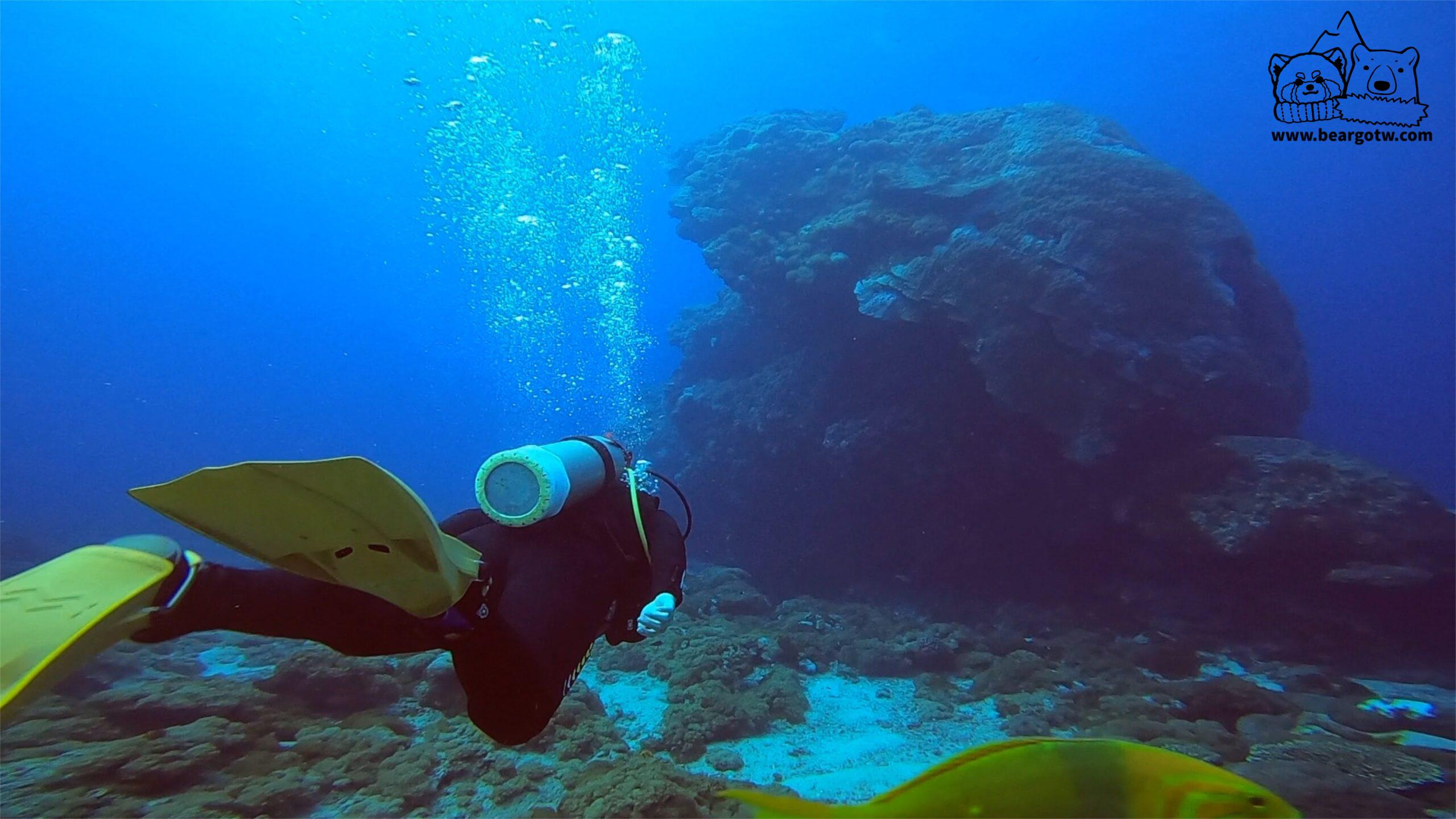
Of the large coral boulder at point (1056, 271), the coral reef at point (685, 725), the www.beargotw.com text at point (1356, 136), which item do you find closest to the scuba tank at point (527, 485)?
the coral reef at point (685, 725)

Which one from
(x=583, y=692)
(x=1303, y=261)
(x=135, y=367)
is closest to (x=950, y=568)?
(x=583, y=692)

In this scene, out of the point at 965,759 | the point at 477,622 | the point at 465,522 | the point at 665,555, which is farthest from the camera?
the point at 665,555

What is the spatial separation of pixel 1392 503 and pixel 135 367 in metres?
155

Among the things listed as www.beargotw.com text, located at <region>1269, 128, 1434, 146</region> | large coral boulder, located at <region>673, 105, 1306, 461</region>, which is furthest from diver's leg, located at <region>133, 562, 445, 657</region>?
www.beargotw.com text, located at <region>1269, 128, 1434, 146</region>

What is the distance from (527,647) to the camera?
93.1 inches

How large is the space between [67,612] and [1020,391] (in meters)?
12.3

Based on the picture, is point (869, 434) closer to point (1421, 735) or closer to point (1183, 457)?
point (1183, 457)

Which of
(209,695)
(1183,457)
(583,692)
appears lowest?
(583,692)

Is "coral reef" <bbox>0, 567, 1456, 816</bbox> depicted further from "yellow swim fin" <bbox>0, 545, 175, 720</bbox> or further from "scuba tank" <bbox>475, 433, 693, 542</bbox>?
"scuba tank" <bbox>475, 433, 693, 542</bbox>

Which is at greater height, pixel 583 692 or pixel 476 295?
pixel 476 295

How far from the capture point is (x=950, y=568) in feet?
42.3

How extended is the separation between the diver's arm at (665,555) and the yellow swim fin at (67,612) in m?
2.15

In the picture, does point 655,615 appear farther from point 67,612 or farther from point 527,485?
point 67,612

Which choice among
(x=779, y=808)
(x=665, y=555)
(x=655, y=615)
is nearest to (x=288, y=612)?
(x=655, y=615)
